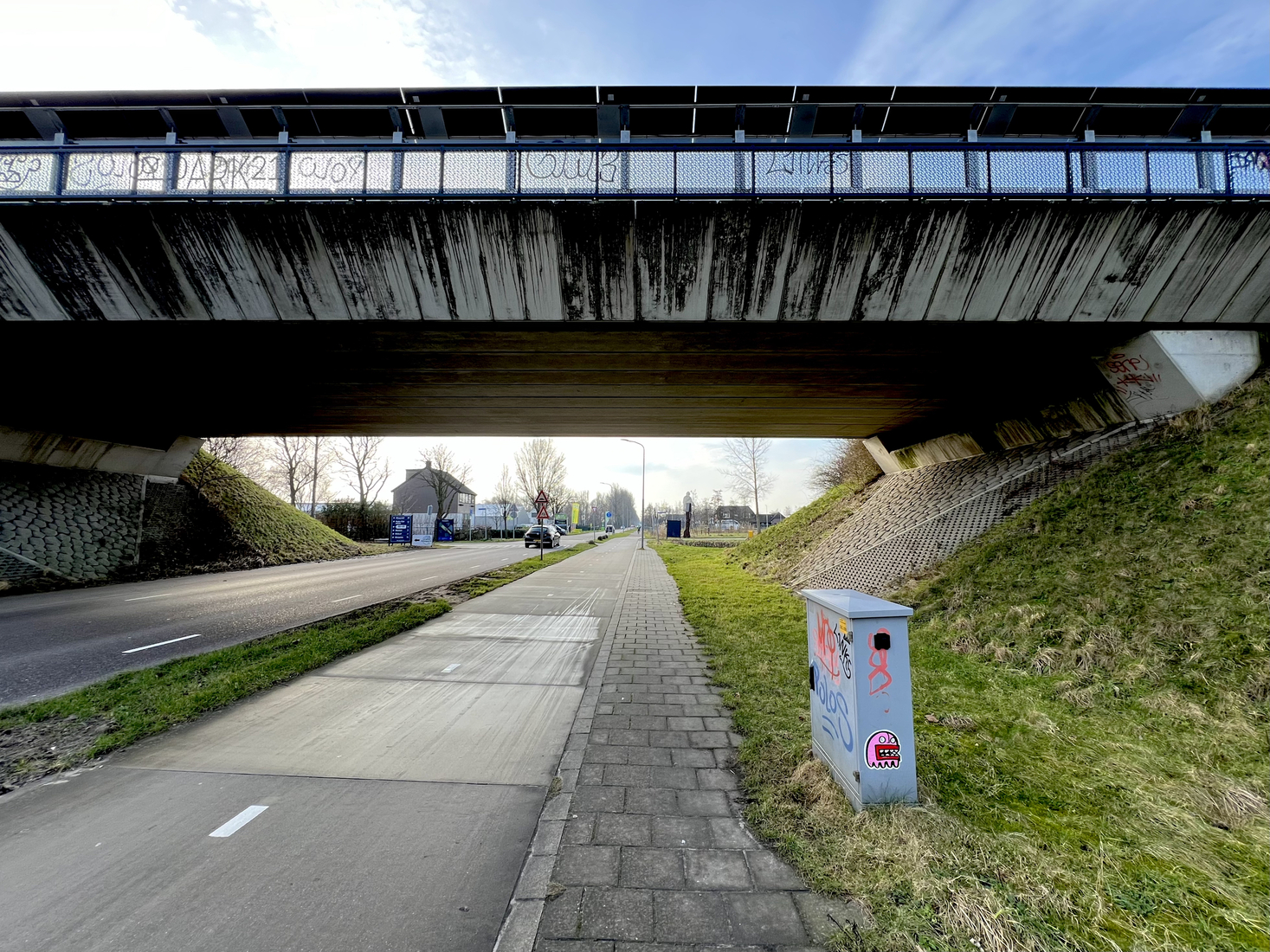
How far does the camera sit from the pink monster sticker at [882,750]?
309 centimetres

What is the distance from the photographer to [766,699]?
511 cm

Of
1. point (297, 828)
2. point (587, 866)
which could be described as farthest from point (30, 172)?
point (587, 866)

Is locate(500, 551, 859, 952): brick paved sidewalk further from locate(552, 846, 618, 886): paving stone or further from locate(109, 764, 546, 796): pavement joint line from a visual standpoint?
locate(109, 764, 546, 796): pavement joint line

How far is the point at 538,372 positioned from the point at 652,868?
408 inches

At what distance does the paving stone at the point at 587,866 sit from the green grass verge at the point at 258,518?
929 inches

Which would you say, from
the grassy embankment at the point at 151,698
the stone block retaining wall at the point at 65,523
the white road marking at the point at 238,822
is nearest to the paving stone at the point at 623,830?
the white road marking at the point at 238,822

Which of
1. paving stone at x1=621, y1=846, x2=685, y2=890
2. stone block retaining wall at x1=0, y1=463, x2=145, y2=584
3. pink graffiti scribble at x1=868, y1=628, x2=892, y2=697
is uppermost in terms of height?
stone block retaining wall at x1=0, y1=463, x2=145, y2=584

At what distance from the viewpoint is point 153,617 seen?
10125 mm

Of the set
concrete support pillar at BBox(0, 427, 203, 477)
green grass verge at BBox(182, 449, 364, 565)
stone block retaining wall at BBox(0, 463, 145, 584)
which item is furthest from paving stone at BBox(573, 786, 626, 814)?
green grass verge at BBox(182, 449, 364, 565)

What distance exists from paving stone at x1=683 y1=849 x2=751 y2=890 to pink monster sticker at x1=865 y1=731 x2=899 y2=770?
0.93m

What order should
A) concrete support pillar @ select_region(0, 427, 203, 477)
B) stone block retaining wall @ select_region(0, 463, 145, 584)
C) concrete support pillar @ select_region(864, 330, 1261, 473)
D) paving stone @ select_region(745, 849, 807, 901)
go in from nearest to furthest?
paving stone @ select_region(745, 849, 807, 901) → concrete support pillar @ select_region(864, 330, 1261, 473) → stone block retaining wall @ select_region(0, 463, 145, 584) → concrete support pillar @ select_region(0, 427, 203, 477)

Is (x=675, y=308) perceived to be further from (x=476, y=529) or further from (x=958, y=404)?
(x=476, y=529)

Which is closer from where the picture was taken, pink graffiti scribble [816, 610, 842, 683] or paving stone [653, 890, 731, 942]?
paving stone [653, 890, 731, 942]

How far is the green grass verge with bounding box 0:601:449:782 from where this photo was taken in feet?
13.6
